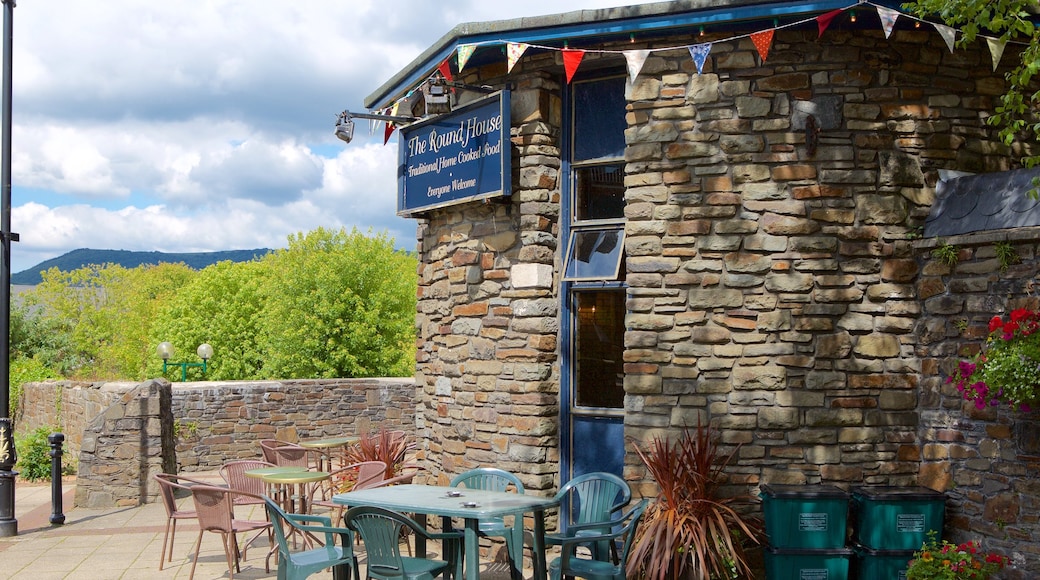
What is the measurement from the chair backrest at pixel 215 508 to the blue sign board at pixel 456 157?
3002 mm

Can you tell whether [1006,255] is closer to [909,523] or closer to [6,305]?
[909,523]

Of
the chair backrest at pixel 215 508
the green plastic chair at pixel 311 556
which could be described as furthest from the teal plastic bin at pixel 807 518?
the chair backrest at pixel 215 508

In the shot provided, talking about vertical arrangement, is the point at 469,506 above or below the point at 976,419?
below

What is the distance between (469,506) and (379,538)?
0.59m

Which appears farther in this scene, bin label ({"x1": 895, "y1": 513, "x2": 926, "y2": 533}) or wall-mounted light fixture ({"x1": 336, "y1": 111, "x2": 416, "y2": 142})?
wall-mounted light fixture ({"x1": 336, "y1": 111, "x2": 416, "y2": 142})

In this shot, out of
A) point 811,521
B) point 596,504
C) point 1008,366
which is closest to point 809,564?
point 811,521

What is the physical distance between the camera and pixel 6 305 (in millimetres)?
9750

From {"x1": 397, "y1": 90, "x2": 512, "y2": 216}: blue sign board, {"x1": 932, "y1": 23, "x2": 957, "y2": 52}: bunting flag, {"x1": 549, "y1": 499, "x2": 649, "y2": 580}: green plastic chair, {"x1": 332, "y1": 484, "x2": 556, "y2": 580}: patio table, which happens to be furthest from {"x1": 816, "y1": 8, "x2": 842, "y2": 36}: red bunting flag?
{"x1": 332, "y1": 484, "x2": 556, "y2": 580}: patio table

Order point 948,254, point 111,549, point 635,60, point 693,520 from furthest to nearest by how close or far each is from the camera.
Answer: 1. point 111,549
2. point 635,60
3. point 948,254
4. point 693,520

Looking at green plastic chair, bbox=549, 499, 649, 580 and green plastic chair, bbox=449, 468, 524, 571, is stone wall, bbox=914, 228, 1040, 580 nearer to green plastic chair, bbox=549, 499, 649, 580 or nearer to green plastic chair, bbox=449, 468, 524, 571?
green plastic chair, bbox=549, 499, 649, 580

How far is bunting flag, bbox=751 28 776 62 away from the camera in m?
6.64

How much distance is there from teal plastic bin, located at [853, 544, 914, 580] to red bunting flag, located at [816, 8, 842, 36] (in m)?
3.54

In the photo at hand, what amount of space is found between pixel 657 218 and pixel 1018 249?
2.40 meters

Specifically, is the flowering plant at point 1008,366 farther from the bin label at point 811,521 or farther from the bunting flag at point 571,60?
the bunting flag at point 571,60
